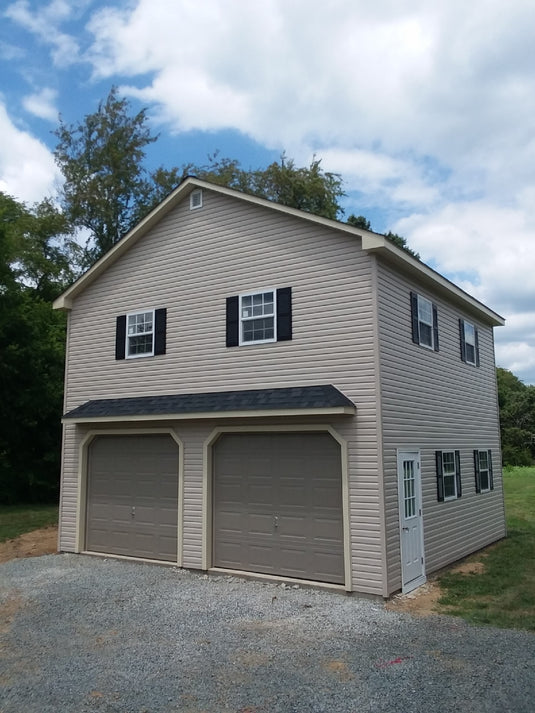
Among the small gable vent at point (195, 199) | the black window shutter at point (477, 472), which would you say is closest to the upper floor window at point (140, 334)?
the small gable vent at point (195, 199)

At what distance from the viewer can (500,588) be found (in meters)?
9.73

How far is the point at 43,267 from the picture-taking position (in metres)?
30.3

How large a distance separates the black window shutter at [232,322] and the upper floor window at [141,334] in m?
1.67

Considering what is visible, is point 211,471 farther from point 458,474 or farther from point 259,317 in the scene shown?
point 458,474

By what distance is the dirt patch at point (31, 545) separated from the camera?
13169 mm

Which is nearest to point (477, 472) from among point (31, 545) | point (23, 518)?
point (31, 545)

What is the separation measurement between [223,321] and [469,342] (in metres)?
6.42

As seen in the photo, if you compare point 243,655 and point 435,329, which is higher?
point 435,329

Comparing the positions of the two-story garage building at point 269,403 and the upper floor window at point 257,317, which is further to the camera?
the upper floor window at point 257,317

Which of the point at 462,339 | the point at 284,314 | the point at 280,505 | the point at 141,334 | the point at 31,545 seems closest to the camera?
the point at 280,505

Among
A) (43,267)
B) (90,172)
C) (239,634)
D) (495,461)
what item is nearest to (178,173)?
(90,172)

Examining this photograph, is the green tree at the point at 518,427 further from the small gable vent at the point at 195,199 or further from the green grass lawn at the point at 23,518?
the small gable vent at the point at 195,199

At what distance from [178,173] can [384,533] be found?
26.1 m

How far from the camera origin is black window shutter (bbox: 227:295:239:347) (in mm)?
11094
